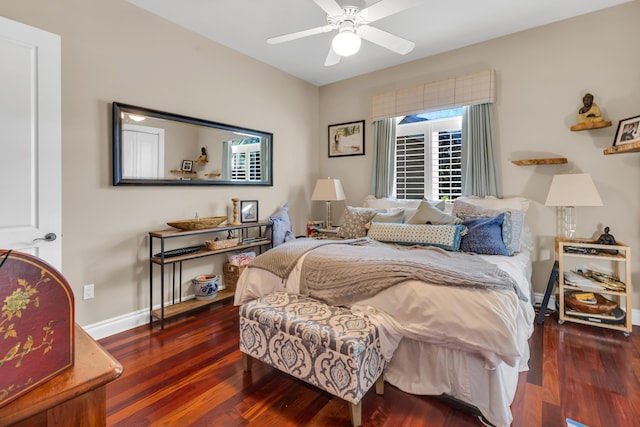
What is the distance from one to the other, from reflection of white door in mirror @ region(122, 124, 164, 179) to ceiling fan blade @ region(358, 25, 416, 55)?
77.6 inches

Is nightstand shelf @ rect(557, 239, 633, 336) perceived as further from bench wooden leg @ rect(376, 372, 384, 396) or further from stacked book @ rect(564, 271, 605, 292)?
bench wooden leg @ rect(376, 372, 384, 396)

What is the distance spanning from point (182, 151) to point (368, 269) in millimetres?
2200

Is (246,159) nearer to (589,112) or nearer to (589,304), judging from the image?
(589,112)

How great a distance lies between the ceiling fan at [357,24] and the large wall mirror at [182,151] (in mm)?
1259

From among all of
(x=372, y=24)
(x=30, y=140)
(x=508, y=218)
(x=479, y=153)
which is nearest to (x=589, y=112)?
(x=479, y=153)

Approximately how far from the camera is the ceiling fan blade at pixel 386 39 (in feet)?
7.73

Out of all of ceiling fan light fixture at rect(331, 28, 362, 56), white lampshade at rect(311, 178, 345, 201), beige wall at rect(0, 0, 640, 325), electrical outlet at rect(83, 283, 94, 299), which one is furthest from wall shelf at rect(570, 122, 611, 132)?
electrical outlet at rect(83, 283, 94, 299)

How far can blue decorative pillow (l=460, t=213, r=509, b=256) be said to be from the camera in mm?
2541

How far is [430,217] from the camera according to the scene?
2.89 metres

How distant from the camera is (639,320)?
273 centimetres

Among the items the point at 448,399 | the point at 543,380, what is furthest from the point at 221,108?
the point at 543,380

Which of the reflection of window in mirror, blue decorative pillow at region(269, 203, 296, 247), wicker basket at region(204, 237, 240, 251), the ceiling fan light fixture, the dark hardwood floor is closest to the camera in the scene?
the dark hardwood floor

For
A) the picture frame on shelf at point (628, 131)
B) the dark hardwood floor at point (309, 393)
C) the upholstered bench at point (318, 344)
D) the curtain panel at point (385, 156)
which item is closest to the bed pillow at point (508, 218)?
the dark hardwood floor at point (309, 393)

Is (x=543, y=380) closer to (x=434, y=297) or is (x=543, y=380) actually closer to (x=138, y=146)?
(x=434, y=297)
